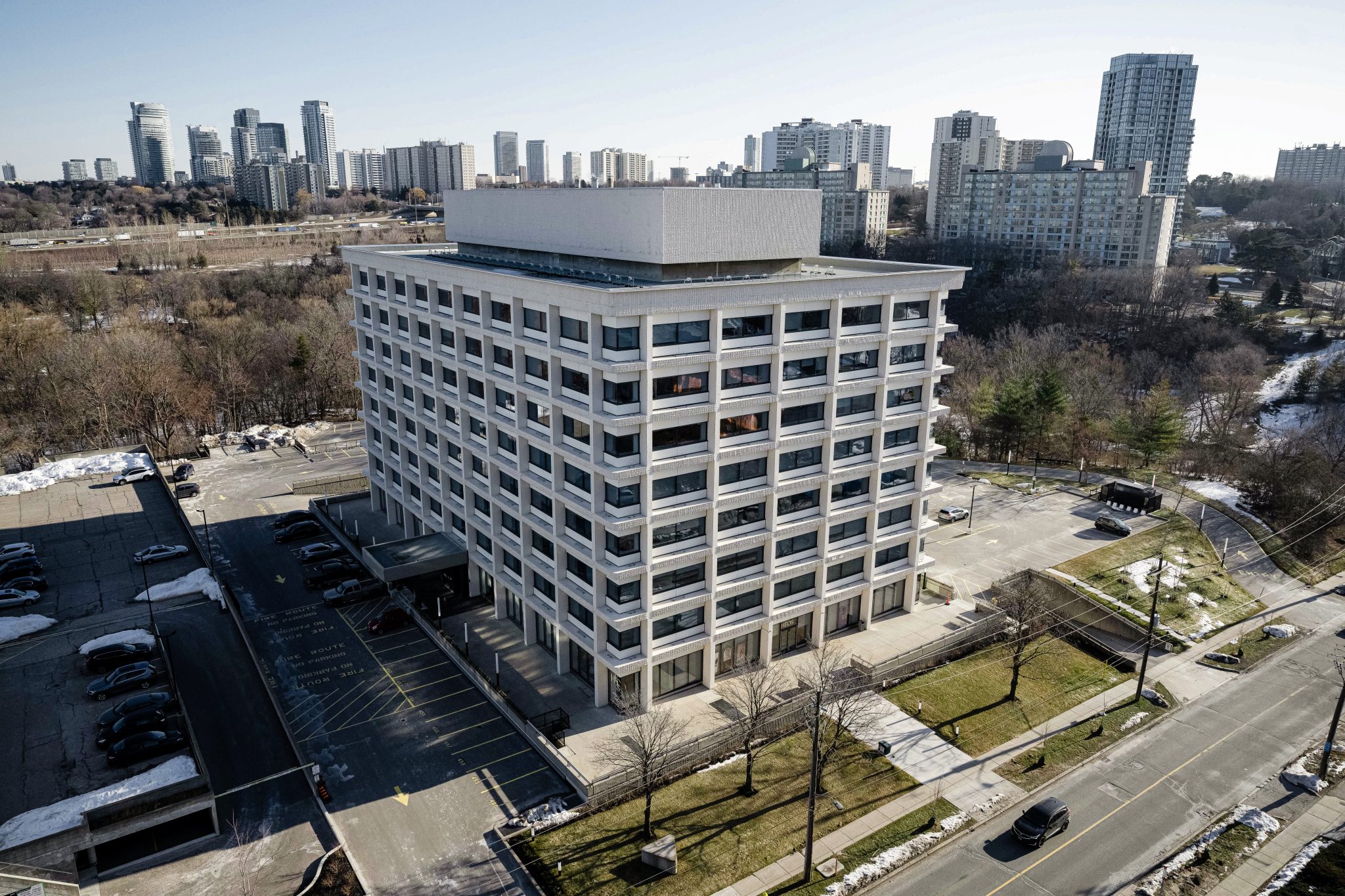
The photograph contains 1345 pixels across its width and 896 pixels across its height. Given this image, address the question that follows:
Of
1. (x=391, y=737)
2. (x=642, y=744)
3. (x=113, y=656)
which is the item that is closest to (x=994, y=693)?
(x=642, y=744)

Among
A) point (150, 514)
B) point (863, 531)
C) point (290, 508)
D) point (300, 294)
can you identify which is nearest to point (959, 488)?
point (863, 531)

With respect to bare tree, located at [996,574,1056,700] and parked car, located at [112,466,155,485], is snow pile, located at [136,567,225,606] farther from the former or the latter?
bare tree, located at [996,574,1056,700]

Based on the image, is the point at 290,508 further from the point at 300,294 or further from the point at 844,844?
the point at 300,294

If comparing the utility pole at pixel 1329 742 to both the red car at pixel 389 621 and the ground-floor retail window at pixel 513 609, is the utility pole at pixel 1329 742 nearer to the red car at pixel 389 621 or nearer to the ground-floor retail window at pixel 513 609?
the ground-floor retail window at pixel 513 609

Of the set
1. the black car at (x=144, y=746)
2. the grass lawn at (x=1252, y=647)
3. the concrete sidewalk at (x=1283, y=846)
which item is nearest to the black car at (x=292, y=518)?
the black car at (x=144, y=746)

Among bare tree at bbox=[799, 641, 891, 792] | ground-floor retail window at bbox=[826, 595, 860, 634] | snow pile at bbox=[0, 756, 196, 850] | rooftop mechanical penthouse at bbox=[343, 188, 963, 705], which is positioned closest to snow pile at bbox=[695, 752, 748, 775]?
bare tree at bbox=[799, 641, 891, 792]

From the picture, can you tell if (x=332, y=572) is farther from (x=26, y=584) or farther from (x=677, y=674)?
(x=677, y=674)
